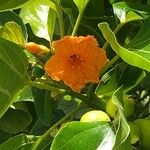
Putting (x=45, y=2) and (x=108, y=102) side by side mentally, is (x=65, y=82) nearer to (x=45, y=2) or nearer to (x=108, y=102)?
(x=108, y=102)

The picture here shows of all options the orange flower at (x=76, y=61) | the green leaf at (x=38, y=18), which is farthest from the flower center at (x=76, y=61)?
the green leaf at (x=38, y=18)

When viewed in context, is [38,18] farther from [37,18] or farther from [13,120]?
[13,120]

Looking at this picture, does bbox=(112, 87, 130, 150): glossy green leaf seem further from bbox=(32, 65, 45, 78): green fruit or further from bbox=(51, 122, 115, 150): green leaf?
bbox=(32, 65, 45, 78): green fruit

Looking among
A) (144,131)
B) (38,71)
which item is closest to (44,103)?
(38,71)

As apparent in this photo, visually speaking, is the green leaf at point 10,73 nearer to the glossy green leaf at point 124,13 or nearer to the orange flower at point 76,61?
the orange flower at point 76,61

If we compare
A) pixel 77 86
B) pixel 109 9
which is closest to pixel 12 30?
pixel 77 86

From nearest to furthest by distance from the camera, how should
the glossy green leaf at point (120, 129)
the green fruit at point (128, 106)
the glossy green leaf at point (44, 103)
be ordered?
the glossy green leaf at point (120, 129) → the green fruit at point (128, 106) → the glossy green leaf at point (44, 103)
